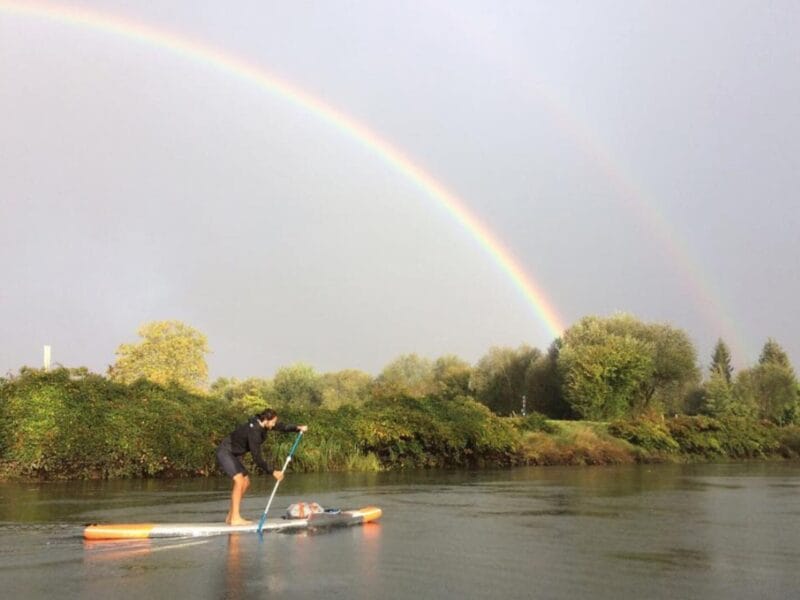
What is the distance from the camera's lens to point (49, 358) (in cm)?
3291

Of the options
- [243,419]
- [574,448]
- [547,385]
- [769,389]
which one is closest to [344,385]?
[547,385]

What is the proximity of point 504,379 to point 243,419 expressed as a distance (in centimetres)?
5874

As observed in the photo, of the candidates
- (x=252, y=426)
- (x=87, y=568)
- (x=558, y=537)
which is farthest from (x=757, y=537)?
(x=87, y=568)

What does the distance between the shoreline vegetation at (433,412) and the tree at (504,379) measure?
0.15 metres

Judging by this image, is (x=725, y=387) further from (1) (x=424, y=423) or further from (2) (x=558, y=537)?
(2) (x=558, y=537)

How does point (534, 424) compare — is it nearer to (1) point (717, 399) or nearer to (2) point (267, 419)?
(1) point (717, 399)

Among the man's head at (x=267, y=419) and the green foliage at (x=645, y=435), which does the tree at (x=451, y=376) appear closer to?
the green foliage at (x=645, y=435)

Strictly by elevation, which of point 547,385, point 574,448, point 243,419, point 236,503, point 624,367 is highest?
point 624,367

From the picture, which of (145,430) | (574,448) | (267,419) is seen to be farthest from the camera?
(574,448)

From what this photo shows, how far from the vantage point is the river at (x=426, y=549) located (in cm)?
912

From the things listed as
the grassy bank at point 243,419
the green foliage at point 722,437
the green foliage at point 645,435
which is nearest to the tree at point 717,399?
the green foliage at point 722,437

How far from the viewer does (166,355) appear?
60594mm

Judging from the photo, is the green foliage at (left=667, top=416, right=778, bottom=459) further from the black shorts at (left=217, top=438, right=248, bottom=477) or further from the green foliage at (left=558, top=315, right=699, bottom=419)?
the black shorts at (left=217, top=438, right=248, bottom=477)

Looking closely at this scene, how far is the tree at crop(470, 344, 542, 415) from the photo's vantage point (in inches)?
3297
